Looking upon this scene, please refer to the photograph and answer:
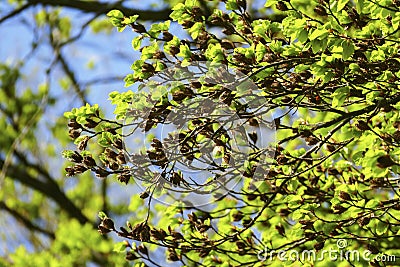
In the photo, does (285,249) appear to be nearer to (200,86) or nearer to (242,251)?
(242,251)

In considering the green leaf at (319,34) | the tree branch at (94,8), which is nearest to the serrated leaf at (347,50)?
the green leaf at (319,34)

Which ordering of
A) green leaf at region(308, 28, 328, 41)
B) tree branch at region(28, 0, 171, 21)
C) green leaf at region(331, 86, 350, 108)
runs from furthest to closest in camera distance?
1. tree branch at region(28, 0, 171, 21)
2. green leaf at region(331, 86, 350, 108)
3. green leaf at region(308, 28, 328, 41)

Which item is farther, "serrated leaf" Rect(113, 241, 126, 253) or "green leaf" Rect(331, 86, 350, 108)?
"serrated leaf" Rect(113, 241, 126, 253)

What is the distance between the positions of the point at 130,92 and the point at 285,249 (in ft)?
4.34

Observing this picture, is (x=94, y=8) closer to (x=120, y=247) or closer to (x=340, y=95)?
(x=120, y=247)

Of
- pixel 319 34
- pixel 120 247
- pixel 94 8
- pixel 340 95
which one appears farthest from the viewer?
pixel 94 8

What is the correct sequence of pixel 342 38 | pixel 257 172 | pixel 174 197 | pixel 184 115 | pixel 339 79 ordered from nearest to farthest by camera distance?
pixel 342 38
pixel 339 79
pixel 184 115
pixel 257 172
pixel 174 197

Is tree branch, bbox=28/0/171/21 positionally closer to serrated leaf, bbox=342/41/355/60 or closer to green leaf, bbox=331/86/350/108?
green leaf, bbox=331/86/350/108

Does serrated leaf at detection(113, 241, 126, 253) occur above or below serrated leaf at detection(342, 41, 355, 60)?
below

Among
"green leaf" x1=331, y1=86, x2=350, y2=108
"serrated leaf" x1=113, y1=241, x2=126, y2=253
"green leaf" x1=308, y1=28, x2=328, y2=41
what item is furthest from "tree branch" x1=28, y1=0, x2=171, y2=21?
"green leaf" x1=308, y1=28, x2=328, y2=41

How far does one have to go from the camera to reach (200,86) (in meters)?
3.03

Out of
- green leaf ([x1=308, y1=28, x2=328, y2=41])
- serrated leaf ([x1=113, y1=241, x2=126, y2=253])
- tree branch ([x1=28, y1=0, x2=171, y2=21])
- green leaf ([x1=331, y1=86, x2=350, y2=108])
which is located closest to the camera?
green leaf ([x1=308, y1=28, x2=328, y2=41])

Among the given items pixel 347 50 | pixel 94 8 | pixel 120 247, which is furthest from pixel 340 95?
pixel 94 8

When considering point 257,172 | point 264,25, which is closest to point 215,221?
point 257,172
